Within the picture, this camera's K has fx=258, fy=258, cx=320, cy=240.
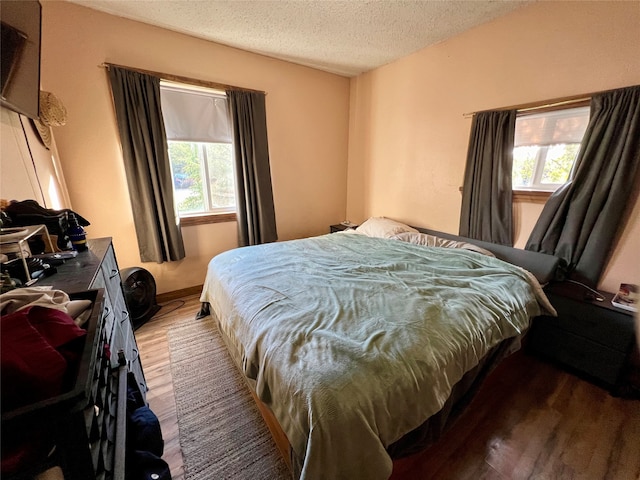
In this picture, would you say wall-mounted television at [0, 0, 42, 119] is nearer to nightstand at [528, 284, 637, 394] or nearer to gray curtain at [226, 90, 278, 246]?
gray curtain at [226, 90, 278, 246]

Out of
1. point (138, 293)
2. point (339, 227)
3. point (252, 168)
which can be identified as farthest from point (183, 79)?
point (339, 227)

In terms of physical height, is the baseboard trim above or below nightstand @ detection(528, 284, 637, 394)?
below

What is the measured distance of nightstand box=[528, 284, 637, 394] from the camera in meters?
1.61

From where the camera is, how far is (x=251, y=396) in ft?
5.42

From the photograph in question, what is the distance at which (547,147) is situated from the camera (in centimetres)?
209

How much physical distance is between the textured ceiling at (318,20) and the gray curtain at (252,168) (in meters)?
0.57

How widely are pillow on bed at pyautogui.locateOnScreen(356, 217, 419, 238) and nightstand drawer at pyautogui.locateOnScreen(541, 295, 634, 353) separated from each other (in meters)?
1.38

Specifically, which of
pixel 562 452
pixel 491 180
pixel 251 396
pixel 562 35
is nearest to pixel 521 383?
pixel 562 452

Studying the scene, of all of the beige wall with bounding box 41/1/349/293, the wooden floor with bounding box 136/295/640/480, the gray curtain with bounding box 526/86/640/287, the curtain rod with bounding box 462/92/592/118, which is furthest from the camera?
the beige wall with bounding box 41/1/349/293

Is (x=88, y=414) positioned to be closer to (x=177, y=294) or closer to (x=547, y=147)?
(x=177, y=294)

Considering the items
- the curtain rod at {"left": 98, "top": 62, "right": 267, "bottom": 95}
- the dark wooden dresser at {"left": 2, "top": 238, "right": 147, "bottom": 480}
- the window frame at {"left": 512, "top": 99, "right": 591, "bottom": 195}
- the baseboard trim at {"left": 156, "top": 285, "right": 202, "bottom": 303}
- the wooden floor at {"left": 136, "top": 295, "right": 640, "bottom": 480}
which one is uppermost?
the curtain rod at {"left": 98, "top": 62, "right": 267, "bottom": 95}

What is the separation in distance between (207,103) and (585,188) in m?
3.39

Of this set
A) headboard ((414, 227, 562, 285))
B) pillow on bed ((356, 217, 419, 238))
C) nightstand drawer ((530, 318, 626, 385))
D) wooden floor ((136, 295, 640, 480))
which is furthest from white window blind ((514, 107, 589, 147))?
wooden floor ((136, 295, 640, 480))

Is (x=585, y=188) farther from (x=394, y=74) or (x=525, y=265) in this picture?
(x=394, y=74)
